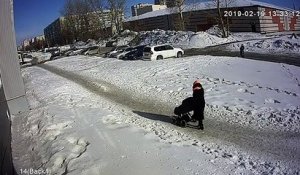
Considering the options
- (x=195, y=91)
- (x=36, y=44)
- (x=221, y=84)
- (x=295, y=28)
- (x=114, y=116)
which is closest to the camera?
(x=195, y=91)

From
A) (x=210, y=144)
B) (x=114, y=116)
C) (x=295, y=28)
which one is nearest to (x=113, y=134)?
(x=114, y=116)

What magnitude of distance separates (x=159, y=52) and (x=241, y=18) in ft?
109

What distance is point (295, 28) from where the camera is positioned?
211 feet

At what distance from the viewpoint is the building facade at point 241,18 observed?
5684 cm

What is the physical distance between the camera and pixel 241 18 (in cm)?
5922

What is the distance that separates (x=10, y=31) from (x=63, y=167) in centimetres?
917

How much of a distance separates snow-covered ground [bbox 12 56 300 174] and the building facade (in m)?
38.7

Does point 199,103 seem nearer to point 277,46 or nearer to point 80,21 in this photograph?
point 277,46

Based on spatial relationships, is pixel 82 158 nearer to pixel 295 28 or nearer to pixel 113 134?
pixel 113 134

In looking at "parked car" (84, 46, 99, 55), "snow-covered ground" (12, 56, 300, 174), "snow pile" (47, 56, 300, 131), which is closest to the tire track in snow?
"snow-covered ground" (12, 56, 300, 174)

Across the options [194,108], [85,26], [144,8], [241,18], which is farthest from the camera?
[144,8]

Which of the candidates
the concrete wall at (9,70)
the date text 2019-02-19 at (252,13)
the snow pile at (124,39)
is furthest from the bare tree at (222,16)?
the concrete wall at (9,70)

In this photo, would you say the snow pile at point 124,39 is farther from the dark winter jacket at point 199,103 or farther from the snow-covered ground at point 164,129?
the dark winter jacket at point 199,103

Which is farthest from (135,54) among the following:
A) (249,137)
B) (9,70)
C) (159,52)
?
(249,137)
